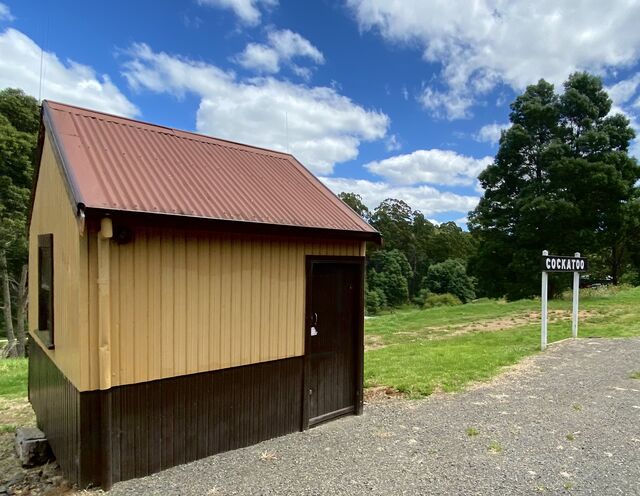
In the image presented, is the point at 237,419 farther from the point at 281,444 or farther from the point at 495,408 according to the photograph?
the point at 495,408

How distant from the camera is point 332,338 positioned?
16.6ft

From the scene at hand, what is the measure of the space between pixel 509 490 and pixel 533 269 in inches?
700

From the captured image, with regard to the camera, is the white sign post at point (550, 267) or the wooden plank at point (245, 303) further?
the white sign post at point (550, 267)

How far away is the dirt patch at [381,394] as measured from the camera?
5965 millimetres

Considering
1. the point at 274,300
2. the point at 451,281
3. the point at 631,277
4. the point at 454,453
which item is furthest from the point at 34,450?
the point at 451,281

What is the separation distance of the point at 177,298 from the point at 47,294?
208cm

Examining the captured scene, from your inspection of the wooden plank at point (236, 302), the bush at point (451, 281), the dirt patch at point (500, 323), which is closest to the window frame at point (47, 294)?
the wooden plank at point (236, 302)

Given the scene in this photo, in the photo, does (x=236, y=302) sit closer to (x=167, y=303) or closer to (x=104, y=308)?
(x=167, y=303)

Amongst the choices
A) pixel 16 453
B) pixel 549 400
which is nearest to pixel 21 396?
pixel 16 453

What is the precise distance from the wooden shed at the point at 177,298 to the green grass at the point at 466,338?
213 cm

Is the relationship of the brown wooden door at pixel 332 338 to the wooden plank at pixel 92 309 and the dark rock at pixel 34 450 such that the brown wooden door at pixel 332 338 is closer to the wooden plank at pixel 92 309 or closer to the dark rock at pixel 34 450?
the wooden plank at pixel 92 309

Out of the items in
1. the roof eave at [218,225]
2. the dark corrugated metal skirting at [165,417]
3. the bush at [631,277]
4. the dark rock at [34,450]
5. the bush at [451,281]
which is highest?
the roof eave at [218,225]

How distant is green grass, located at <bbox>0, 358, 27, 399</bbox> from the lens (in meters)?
7.84

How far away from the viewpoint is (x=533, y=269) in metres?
19.2
